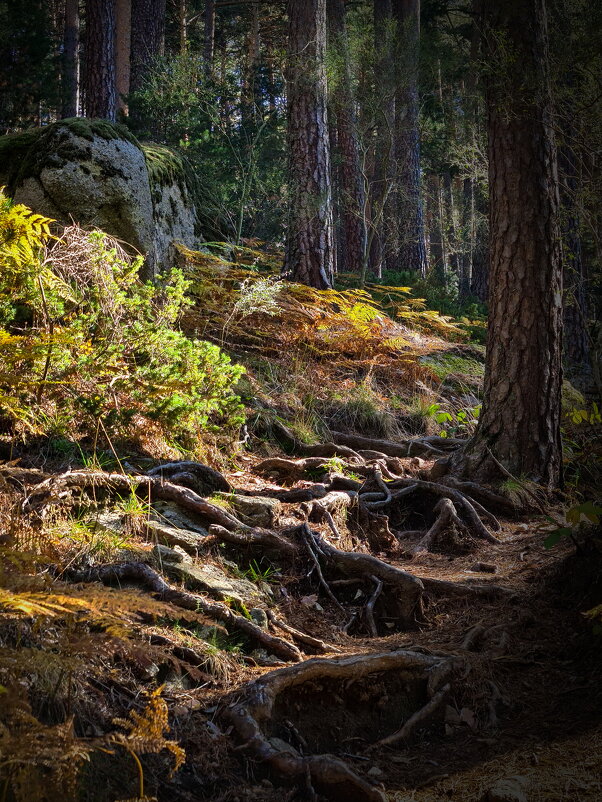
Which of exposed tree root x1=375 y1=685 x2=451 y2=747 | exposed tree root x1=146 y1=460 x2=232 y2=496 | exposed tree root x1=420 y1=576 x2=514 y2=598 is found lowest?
exposed tree root x1=375 y1=685 x2=451 y2=747

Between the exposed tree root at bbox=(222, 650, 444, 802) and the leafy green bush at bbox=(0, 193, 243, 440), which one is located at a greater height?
the leafy green bush at bbox=(0, 193, 243, 440)

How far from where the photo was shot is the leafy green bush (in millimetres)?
4340

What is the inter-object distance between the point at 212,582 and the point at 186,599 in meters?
0.35

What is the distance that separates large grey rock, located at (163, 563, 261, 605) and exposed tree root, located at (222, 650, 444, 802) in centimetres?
73

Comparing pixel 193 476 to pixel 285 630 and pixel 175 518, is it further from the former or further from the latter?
pixel 285 630

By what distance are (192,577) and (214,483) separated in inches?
50.1

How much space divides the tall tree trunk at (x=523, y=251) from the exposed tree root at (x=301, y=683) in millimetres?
3146

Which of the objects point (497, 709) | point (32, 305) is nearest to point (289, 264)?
point (32, 305)

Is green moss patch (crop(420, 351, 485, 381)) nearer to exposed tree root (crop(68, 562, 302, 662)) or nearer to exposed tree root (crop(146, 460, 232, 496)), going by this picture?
exposed tree root (crop(146, 460, 232, 496))

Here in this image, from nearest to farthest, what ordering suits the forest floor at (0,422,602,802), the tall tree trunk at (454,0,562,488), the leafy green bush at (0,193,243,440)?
1. the forest floor at (0,422,602,802)
2. the leafy green bush at (0,193,243,440)
3. the tall tree trunk at (454,0,562,488)

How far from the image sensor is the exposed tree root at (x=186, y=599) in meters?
3.20

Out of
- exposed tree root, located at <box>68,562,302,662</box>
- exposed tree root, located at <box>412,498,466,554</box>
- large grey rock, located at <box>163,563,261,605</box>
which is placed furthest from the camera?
exposed tree root, located at <box>412,498,466,554</box>

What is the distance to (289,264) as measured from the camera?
9.84m

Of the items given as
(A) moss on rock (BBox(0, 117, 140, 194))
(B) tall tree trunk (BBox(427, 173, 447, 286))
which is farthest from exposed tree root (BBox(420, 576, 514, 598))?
(B) tall tree trunk (BBox(427, 173, 447, 286))
